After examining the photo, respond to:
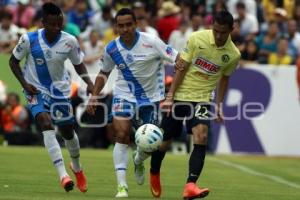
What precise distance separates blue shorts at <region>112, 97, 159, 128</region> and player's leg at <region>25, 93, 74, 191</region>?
2.89 ft

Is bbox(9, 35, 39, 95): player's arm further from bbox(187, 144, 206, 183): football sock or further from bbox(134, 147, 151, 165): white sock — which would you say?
bbox(187, 144, 206, 183): football sock

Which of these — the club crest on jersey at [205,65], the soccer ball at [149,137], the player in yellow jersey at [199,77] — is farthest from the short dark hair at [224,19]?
the soccer ball at [149,137]

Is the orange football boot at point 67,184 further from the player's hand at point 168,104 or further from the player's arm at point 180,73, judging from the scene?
the player's arm at point 180,73

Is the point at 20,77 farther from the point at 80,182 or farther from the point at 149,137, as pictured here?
the point at 149,137

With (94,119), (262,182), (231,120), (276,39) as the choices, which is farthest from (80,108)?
(262,182)

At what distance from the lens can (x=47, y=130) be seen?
1435cm

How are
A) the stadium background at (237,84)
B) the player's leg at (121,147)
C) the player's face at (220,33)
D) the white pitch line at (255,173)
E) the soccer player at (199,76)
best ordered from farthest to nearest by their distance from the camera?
1. the stadium background at (237,84)
2. the white pitch line at (255,173)
3. the player's leg at (121,147)
4. the soccer player at (199,76)
5. the player's face at (220,33)

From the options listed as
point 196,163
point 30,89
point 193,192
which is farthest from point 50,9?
point 193,192

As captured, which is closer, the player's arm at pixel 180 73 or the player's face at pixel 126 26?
the player's arm at pixel 180 73

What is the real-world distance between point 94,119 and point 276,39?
17.0 feet

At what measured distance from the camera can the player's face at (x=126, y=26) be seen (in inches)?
551

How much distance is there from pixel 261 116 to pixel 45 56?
11739 millimetres

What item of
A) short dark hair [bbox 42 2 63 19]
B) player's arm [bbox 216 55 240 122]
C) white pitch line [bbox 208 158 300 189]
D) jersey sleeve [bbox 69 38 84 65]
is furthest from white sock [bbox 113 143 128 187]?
white pitch line [bbox 208 158 300 189]

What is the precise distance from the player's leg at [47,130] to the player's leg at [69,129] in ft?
1.20
